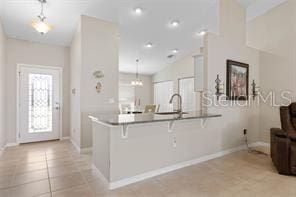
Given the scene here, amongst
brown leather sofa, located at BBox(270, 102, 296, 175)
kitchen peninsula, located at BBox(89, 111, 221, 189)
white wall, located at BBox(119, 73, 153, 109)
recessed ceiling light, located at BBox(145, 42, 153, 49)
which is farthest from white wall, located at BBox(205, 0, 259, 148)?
white wall, located at BBox(119, 73, 153, 109)

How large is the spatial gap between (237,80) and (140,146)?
2920mm

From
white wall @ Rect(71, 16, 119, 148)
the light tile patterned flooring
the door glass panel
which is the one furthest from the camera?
→ the door glass panel

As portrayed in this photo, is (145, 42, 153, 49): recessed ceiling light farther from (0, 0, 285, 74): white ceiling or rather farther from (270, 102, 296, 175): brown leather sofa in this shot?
(270, 102, 296, 175): brown leather sofa

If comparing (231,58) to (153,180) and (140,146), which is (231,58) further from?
(153,180)

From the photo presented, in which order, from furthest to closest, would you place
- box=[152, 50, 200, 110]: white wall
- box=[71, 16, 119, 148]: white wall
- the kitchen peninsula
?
box=[152, 50, 200, 110]: white wall → box=[71, 16, 119, 148]: white wall → the kitchen peninsula

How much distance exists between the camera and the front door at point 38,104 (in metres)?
4.91

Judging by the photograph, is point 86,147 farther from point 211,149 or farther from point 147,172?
point 211,149

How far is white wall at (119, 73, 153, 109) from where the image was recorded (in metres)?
9.52

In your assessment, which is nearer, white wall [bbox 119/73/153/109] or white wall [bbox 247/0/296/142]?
white wall [bbox 247/0/296/142]

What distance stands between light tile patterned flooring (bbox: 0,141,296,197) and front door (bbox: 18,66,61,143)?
1.35 metres

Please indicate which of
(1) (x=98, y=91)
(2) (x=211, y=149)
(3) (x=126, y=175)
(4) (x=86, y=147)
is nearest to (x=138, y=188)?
(3) (x=126, y=175)

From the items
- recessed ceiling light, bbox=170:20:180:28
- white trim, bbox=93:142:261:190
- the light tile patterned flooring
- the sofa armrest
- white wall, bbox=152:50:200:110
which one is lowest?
the light tile patterned flooring

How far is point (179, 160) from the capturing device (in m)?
3.17

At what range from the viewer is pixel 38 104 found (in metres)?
5.11
